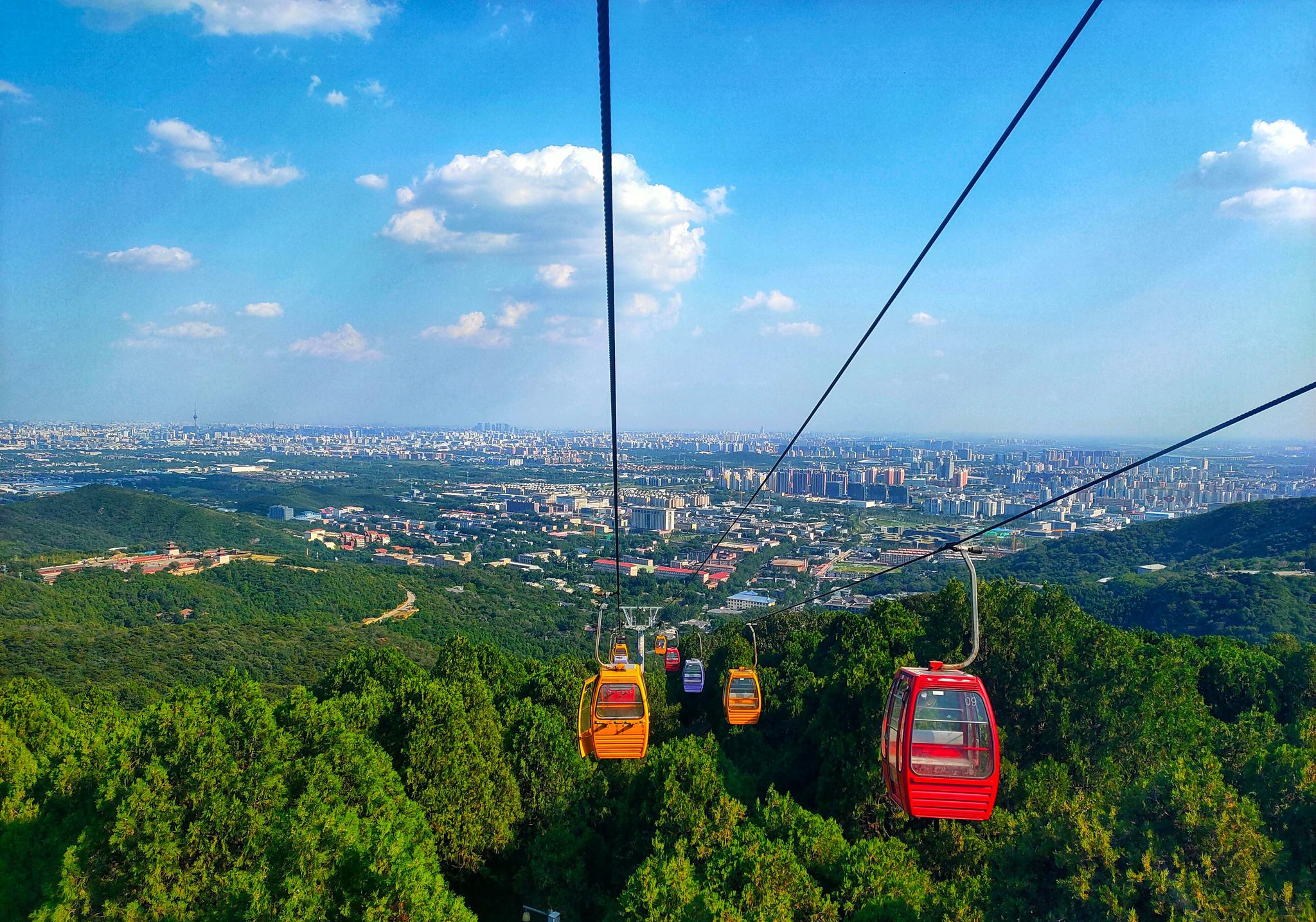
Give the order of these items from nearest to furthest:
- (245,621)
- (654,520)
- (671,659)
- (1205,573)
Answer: (671,659), (1205,573), (245,621), (654,520)

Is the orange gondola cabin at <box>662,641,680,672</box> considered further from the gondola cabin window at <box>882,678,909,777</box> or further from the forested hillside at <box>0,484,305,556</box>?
the forested hillside at <box>0,484,305,556</box>

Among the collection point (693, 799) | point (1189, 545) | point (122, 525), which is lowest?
point (122, 525)

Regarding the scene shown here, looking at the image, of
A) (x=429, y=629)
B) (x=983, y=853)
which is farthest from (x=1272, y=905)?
(x=429, y=629)

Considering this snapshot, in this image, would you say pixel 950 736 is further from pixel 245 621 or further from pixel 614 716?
pixel 245 621

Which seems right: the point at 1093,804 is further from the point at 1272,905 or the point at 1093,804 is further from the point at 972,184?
the point at 972,184

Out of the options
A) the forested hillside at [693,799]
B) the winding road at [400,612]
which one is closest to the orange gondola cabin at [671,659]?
the forested hillside at [693,799]

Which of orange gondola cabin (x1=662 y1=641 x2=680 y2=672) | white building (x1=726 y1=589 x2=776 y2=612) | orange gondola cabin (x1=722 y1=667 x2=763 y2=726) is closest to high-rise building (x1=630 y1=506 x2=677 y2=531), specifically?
white building (x1=726 y1=589 x2=776 y2=612)

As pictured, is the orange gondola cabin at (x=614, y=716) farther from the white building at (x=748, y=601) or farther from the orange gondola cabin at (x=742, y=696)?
the white building at (x=748, y=601)

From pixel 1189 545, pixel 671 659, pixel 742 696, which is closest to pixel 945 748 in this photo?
pixel 742 696
